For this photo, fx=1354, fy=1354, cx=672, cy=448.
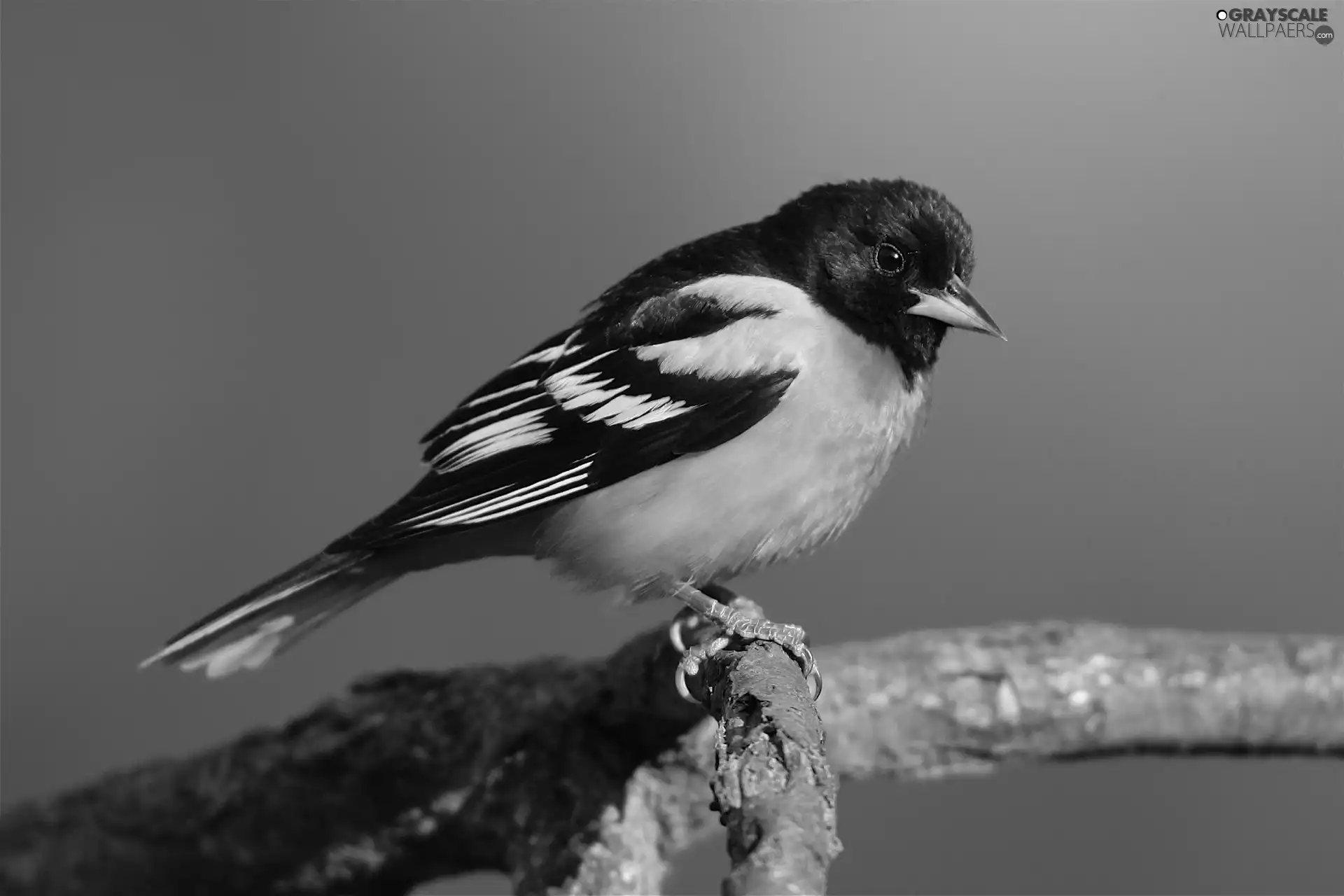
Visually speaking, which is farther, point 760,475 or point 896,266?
point 896,266

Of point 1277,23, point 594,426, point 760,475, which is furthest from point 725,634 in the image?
point 1277,23

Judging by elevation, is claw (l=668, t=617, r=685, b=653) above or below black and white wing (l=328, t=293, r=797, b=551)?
below

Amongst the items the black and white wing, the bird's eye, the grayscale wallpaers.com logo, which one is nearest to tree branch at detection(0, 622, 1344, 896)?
the black and white wing

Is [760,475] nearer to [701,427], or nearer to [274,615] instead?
[701,427]

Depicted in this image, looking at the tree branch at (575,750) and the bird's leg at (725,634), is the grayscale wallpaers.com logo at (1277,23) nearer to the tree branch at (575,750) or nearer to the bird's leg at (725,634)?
the tree branch at (575,750)

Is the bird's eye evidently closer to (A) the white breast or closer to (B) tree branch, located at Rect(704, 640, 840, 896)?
(A) the white breast

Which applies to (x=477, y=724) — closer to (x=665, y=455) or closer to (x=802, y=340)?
(x=665, y=455)

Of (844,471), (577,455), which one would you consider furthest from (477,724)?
(844,471)
